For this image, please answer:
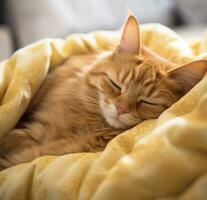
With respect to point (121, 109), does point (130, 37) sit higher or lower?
higher

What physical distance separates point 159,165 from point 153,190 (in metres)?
0.05

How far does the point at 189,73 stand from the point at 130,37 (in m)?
0.21

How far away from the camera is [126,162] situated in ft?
2.64

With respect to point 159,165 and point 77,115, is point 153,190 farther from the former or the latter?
point 77,115

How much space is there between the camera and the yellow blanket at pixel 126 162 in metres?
0.77

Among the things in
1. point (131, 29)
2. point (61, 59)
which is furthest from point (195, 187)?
point (61, 59)

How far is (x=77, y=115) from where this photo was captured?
3.99 feet

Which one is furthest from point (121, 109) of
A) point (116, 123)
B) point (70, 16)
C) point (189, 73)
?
point (70, 16)

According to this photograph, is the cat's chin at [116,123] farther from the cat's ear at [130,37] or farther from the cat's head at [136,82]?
the cat's ear at [130,37]

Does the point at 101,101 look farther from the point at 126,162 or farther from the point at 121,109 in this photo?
the point at 126,162

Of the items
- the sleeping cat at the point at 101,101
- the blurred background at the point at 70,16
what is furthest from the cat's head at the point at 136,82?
the blurred background at the point at 70,16

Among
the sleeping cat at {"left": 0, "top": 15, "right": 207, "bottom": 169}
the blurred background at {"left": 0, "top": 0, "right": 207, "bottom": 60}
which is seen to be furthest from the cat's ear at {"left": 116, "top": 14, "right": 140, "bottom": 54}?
the blurred background at {"left": 0, "top": 0, "right": 207, "bottom": 60}

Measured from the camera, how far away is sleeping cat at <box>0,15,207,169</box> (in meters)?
1.08

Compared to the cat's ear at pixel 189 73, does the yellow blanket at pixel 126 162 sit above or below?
below
